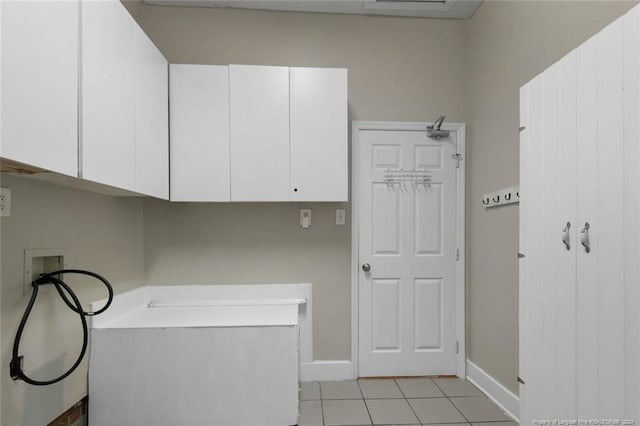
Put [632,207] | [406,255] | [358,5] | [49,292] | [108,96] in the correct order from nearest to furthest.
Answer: [632,207]
[108,96]
[49,292]
[358,5]
[406,255]

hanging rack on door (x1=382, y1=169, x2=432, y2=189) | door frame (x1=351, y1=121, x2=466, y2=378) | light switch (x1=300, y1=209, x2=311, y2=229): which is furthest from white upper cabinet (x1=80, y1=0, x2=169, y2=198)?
hanging rack on door (x1=382, y1=169, x2=432, y2=189)

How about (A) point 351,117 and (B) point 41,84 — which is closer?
(B) point 41,84

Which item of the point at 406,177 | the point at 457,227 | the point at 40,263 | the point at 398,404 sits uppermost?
the point at 406,177

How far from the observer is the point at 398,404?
2.31 m

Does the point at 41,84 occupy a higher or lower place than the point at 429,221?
higher

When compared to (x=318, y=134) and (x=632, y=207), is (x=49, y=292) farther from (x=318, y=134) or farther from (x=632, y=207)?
(x=632, y=207)

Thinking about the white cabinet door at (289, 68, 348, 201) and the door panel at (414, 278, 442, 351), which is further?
the door panel at (414, 278, 442, 351)

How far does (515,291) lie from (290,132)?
1.80m

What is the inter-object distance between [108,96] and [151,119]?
0.48 metres

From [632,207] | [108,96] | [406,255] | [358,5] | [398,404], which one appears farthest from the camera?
[406,255]

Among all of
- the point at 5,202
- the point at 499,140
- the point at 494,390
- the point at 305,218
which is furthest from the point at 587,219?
the point at 5,202

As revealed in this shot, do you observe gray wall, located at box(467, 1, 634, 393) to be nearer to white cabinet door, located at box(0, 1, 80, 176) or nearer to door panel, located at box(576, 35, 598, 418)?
door panel, located at box(576, 35, 598, 418)

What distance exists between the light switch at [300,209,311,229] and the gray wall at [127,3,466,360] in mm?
47

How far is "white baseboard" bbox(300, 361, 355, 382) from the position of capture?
2672 millimetres
